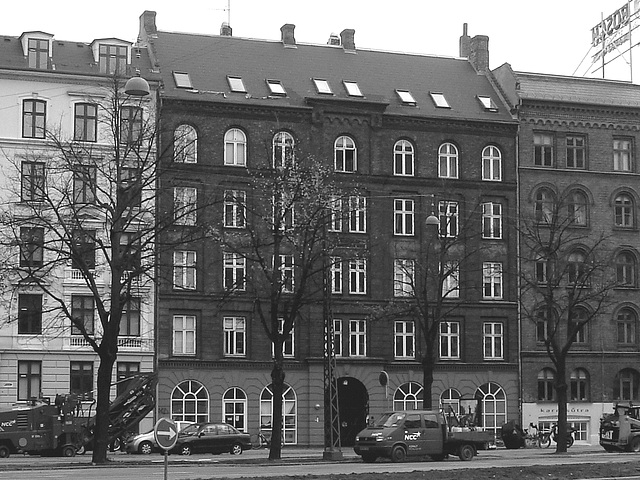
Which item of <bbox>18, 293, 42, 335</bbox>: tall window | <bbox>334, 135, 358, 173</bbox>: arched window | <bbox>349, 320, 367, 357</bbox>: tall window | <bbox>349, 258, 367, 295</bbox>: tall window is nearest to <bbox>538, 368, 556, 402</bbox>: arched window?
<bbox>349, 320, 367, 357</bbox>: tall window

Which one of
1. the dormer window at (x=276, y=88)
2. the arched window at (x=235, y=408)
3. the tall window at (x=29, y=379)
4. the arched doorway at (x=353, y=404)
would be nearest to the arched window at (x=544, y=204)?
the arched doorway at (x=353, y=404)

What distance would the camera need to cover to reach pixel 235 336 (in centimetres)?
6538

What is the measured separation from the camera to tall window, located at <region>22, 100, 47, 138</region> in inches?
2478

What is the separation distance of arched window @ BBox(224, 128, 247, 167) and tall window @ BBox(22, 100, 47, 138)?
968cm

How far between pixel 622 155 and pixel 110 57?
30371 millimetres

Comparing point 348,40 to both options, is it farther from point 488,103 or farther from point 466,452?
point 466,452

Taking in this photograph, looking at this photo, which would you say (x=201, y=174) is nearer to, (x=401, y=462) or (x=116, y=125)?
(x=116, y=125)

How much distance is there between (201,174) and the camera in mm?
65250

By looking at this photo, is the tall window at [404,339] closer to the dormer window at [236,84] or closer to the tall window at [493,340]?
the tall window at [493,340]

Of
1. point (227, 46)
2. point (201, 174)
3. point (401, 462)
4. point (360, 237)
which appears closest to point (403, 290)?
point (360, 237)

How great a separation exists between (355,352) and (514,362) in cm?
934

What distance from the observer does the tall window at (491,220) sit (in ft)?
230

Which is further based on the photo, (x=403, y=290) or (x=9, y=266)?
(x=403, y=290)

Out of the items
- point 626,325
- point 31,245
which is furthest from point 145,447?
point 626,325
